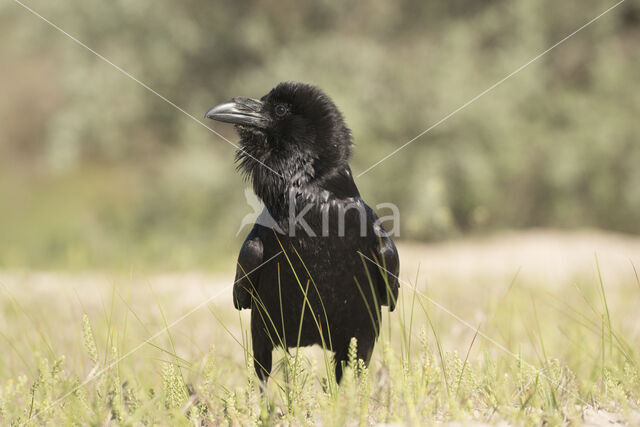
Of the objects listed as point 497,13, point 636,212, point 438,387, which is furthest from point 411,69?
point 438,387

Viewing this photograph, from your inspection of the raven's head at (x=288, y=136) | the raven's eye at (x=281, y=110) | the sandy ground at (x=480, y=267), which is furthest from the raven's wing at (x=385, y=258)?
the sandy ground at (x=480, y=267)

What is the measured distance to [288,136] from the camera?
9.66ft

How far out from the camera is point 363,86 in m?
10.4

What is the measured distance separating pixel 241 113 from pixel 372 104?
7896 mm

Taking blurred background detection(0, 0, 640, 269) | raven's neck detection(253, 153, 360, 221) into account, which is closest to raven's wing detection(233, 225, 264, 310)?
raven's neck detection(253, 153, 360, 221)

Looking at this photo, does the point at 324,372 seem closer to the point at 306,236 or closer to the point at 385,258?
the point at 385,258

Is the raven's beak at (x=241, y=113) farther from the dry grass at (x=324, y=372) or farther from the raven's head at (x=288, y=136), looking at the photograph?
the dry grass at (x=324, y=372)

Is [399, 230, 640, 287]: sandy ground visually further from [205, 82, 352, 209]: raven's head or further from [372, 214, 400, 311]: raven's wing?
[205, 82, 352, 209]: raven's head

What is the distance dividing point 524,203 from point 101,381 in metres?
12.0

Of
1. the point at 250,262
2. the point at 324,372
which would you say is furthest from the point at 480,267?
the point at 250,262

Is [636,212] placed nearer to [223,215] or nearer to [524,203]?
[524,203]

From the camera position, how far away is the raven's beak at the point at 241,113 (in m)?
2.91

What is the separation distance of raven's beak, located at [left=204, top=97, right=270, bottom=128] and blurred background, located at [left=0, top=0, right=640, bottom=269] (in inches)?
265

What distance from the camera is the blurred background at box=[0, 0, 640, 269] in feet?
34.5
